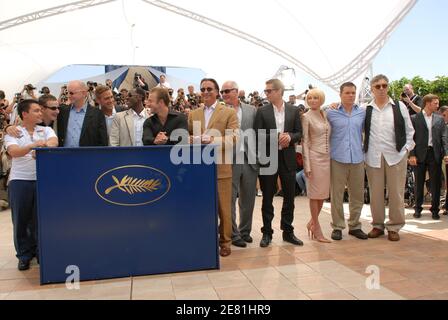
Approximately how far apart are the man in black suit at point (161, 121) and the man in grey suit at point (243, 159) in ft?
3.25

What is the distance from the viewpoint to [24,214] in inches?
171

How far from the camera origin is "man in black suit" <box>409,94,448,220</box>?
6.89m

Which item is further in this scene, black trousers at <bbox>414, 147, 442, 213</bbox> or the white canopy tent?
the white canopy tent

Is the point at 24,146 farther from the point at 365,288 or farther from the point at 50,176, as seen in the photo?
the point at 365,288

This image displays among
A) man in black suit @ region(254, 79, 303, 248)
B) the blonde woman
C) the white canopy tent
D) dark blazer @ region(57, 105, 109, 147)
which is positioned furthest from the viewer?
the white canopy tent

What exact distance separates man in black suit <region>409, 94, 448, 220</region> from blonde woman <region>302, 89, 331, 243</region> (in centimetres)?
263

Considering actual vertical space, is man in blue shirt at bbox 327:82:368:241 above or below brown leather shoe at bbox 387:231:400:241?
above

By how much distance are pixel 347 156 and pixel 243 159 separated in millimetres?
1399

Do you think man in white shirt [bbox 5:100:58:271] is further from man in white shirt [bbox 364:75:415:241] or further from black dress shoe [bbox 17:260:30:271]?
man in white shirt [bbox 364:75:415:241]

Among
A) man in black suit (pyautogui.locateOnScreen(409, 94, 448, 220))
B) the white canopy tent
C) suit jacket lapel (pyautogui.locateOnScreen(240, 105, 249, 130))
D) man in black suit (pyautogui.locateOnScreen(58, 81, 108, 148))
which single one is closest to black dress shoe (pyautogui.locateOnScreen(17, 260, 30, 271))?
man in black suit (pyautogui.locateOnScreen(58, 81, 108, 148))

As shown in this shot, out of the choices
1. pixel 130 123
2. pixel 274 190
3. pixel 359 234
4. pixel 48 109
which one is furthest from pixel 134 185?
pixel 359 234

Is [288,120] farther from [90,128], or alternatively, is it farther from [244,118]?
[90,128]
